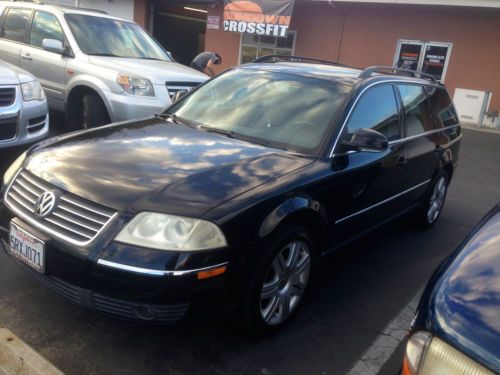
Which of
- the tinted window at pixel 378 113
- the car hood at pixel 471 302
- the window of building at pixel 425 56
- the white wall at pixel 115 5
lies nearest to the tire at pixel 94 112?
the tinted window at pixel 378 113

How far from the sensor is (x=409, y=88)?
4531 mm

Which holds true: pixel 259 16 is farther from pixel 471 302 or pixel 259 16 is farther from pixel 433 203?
pixel 471 302

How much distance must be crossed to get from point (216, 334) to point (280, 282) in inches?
19.4

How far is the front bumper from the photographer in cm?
235

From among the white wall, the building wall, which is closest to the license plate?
the building wall

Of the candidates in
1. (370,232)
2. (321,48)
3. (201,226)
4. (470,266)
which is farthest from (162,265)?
(321,48)

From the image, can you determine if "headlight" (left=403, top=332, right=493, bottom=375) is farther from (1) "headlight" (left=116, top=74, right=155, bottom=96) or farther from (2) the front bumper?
(1) "headlight" (left=116, top=74, right=155, bottom=96)

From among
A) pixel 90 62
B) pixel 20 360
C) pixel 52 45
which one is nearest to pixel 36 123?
pixel 90 62

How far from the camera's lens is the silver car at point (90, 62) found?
6129 millimetres

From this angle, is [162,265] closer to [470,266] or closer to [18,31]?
[470,266]

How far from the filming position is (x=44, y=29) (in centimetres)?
709

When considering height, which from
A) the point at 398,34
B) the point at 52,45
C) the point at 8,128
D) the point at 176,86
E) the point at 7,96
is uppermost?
the point at 398,34

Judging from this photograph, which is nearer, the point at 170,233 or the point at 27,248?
the point at 170,233

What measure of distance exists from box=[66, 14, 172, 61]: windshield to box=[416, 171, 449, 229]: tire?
4.53m
